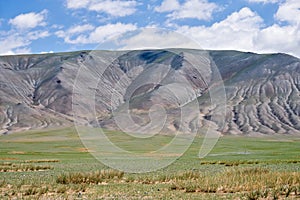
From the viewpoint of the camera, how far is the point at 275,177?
28297 mm

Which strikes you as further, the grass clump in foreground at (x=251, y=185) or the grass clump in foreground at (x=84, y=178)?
the grass clump in foreground at (x=84, y=178)

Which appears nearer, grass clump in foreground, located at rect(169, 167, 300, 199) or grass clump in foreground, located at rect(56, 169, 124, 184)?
grass clump in foreground, located at rect(169, 167, 300, 199)

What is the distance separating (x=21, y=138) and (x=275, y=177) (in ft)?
527

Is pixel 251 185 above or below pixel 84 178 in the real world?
above

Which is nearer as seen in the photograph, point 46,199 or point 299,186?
point 46,199

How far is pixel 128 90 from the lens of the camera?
3403 centimetres

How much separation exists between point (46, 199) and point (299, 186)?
12.5 meters

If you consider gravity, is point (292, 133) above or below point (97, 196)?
below

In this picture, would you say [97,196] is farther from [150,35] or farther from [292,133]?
[292,133]

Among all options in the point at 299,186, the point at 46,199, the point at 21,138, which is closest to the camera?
the point at 46,199

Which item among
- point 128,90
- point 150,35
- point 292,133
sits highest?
point 150,35

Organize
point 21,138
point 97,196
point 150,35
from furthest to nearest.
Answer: point 21,138 → point 150,35 → point 97,196

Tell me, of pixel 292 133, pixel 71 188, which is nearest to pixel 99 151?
pixel 71 188

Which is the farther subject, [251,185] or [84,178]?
[84,178]
